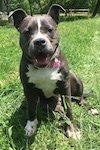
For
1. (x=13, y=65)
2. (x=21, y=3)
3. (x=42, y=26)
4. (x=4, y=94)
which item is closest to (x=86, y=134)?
(x=42, y=26)

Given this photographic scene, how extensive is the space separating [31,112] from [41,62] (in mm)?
773

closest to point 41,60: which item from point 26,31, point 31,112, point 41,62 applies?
point 41,62

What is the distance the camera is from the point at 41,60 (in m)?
4.05

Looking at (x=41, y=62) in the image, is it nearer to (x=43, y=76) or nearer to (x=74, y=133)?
(x=43, y=76)

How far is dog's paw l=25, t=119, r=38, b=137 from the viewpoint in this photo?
443 centimetres

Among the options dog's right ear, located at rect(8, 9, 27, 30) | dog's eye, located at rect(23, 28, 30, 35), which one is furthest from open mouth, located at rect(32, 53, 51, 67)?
dog's right ear, located at rect(8, 9, 27, 30)

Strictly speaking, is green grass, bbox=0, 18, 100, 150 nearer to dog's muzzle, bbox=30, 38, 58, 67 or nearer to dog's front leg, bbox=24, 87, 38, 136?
dog's front leg, bbox=24, 87, 38, 136

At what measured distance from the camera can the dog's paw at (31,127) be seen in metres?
→ 4.43

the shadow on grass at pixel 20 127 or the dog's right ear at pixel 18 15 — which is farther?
the dog's right ear at pixel 18 15

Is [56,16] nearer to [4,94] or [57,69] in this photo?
[57,69]

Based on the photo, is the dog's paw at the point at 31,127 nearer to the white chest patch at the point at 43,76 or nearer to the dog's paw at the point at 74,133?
→ the dog's paw at the point at 74,133

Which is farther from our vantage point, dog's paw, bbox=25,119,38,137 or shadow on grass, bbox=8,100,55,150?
dog's paw, bbox=25,119,38,137

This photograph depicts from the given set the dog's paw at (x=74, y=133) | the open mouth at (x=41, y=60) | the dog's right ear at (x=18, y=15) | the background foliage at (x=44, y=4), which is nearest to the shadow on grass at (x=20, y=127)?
the dog's paw at (x=74, y=133)

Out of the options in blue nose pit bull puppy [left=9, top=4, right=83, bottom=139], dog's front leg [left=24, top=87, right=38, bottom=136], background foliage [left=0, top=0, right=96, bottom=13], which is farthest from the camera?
background foliage [left=0, top=0, right=96, bottom=13]
